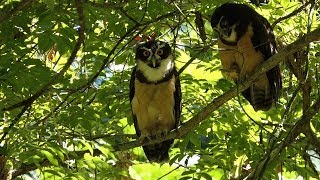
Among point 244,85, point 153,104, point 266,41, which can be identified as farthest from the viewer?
point 153,104

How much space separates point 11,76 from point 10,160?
1.70 ft

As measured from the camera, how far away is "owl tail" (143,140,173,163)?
4.77 meters

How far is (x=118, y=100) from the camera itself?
4.77 meters

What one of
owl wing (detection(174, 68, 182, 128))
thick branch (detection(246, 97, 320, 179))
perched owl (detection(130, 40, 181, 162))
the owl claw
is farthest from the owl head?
thick branch (detection(246, 97, 320, 179))

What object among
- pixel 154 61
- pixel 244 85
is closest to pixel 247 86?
pixel 244 85

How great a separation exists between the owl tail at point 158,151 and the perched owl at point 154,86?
19cm

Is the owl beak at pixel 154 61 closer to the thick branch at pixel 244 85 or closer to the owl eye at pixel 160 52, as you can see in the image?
the owl eye at pixel 160 52

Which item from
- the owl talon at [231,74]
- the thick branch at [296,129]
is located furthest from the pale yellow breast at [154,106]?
the thick branch at [296,129]

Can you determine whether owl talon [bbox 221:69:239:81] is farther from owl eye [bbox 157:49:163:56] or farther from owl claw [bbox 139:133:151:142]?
owl claw [bbox 139:133:151:142]

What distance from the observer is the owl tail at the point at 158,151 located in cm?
477

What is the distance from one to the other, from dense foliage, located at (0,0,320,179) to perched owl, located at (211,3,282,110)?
0.36 feet

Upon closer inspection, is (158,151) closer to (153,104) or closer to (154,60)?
(153,104)

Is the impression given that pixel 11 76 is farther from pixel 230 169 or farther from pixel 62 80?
pixel 230 169

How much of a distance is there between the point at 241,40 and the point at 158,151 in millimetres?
1269
